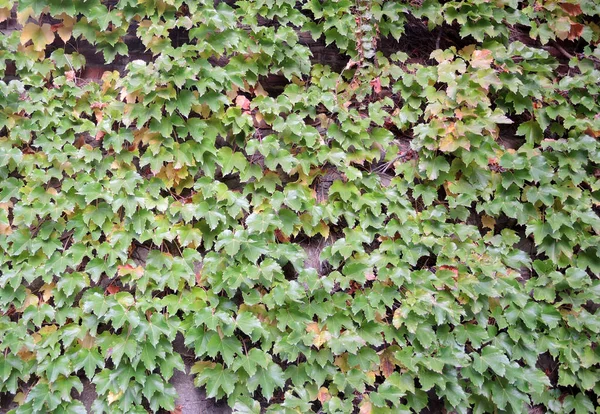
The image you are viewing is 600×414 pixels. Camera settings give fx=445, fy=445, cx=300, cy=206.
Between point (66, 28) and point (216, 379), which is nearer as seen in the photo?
point (216, 379)

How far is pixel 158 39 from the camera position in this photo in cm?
238

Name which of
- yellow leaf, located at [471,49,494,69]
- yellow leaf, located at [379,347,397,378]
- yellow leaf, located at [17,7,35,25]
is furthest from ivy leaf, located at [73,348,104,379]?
yellow leaf, located at [471,49,494,69]

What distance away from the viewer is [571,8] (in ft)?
8.55

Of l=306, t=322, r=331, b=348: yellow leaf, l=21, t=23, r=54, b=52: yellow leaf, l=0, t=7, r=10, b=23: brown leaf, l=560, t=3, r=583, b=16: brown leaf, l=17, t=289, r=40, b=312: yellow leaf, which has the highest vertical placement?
l=560, t=3, r=583, b=16: brown leaf

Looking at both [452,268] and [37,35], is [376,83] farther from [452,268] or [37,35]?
[37,35]

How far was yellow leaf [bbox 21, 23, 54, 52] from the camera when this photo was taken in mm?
2360

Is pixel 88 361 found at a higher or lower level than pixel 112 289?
lower

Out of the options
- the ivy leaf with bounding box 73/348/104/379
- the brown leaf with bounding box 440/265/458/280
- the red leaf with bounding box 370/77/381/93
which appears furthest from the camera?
the red leaf with bounding box 370/77/381/93

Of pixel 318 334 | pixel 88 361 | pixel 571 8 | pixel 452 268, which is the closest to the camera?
pixel 88 361

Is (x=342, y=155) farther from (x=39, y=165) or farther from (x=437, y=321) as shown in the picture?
(x=39, y=165)

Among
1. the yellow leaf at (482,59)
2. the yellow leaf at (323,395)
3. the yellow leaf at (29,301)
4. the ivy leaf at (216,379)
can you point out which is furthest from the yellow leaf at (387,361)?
the yellow leaf at (29,301)

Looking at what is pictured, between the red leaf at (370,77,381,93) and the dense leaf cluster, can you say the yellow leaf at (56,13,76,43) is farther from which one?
the red leaf at (370,77,381,93)

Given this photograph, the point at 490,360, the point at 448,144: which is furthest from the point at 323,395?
the point at 448,144

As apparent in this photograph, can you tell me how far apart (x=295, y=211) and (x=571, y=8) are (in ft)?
6.61
